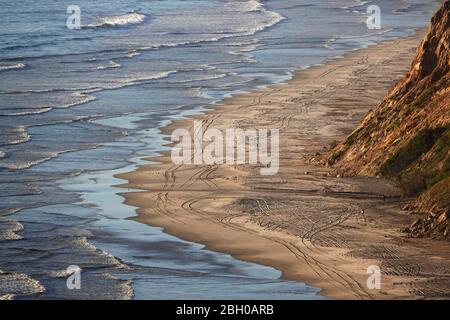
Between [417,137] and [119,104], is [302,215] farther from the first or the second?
[119,104]

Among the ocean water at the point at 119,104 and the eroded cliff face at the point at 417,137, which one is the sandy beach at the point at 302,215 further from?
the ocean water at the point at 119,104

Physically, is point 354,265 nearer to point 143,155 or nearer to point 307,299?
point 307,299

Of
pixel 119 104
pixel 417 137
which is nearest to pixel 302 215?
pixel 417 137

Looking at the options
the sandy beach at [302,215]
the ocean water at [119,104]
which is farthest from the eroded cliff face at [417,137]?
the ocean water at [119,104]

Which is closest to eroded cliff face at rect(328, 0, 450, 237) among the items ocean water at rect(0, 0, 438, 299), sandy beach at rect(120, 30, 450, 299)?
sandy beach at rect(120, 30, 450, 299)

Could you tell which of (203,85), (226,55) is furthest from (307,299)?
(226,55)

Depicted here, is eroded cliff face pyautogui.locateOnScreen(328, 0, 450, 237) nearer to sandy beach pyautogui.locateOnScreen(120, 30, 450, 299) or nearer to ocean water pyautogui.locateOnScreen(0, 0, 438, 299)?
sandy beach pyautogui.locateOnScreen(120, 30, 450, 299)
